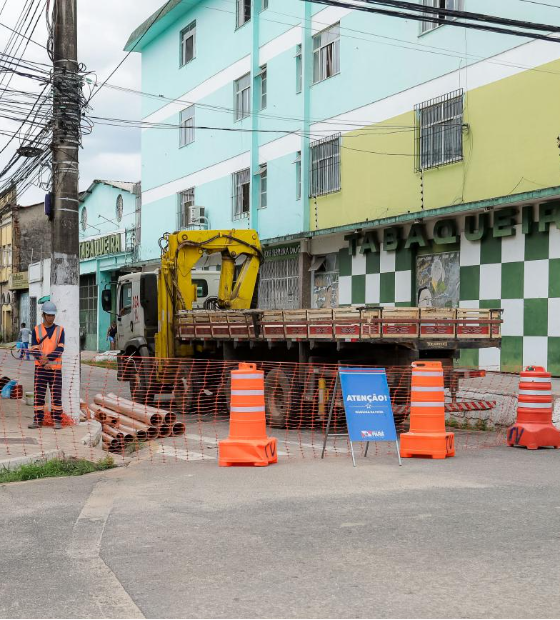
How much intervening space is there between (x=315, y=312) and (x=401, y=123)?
10311 mm

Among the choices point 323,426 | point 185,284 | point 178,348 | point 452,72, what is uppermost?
point 452,72

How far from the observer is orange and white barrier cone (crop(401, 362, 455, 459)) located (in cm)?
1064

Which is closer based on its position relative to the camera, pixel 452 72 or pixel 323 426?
pixel 323 426

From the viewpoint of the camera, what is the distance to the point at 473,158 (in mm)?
20000

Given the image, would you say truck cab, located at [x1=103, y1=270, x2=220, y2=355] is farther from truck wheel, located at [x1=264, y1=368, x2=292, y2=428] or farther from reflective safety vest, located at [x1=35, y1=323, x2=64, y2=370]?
reflective safety vest, located at [x1=35, y1=323, x2=64, y2=370]

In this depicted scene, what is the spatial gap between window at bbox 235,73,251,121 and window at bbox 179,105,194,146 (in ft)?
10.7

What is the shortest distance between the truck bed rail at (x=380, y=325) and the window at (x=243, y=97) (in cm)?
1613

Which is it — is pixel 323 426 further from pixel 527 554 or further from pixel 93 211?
pixel 93 211

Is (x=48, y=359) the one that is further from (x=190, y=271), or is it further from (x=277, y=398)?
(x=190, y=271)

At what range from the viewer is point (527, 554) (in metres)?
5.92

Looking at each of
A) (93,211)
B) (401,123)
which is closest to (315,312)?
(401,123)

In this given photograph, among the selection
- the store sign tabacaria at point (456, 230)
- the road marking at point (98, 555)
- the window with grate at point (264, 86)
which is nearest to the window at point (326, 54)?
the window with grate at point (264, 86)

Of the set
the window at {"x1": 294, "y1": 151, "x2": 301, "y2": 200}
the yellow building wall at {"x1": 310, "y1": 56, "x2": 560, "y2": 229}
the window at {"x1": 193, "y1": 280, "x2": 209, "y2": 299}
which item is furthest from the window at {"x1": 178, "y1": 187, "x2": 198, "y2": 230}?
the window at {"x1": 193, "y1": 280, "x2": 209, "y2": 299}

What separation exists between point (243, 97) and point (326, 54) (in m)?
4.81
